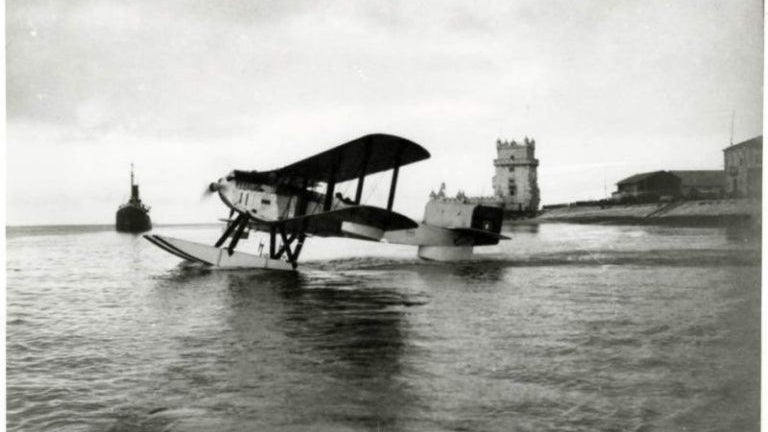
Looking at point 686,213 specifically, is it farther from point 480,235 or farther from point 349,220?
point 349,220

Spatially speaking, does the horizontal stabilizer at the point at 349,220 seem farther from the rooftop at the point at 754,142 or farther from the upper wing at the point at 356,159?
the rooftop at the point at 754,142

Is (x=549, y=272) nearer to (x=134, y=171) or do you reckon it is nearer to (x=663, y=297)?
(x=663, y=297)

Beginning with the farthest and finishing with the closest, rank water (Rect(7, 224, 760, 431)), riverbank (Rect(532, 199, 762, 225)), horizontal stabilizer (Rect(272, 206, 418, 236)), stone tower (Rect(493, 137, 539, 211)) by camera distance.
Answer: horizontal stabilizer (Rect(272, 206, 418, 236)) → stone tower (Rect(493, 137, 539, 211)) → riverbank (Rect(532, 199, 762, 225)) → water (Rect(7, 224, 760, 431))

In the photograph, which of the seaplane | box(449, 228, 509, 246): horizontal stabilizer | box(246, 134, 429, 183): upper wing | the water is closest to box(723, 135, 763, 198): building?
the water

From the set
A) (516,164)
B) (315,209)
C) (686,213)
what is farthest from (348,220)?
(686,213)

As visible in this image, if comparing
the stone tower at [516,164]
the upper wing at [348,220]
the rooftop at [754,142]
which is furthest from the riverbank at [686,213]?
the upper wing at [348,220]

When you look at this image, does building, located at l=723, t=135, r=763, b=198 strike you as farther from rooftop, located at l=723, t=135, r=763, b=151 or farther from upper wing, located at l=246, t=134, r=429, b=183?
upper wing, located at l=246, t=134, r=429, b=183

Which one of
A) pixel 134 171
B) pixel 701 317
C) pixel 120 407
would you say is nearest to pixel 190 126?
pixel 134 171

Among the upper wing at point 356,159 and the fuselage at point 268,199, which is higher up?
the upper wing at point 356,159
